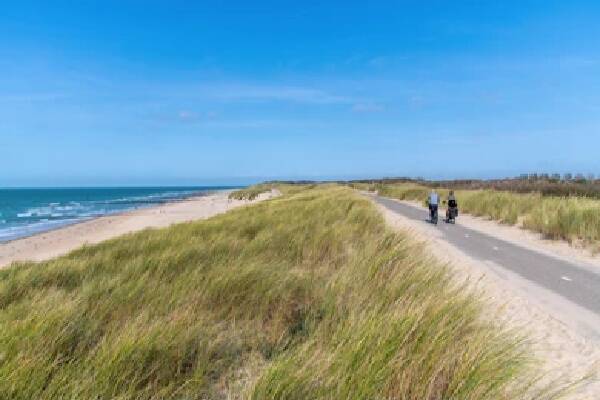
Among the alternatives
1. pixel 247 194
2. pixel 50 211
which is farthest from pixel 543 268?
pixel 247 194

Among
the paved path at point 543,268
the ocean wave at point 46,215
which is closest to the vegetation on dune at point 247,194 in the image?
the ocean wave at point 46,215

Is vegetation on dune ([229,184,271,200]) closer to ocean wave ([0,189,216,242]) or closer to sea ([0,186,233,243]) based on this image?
sea ([0,186,233,243])

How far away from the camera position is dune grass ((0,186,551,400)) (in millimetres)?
2561

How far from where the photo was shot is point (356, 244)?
816cm

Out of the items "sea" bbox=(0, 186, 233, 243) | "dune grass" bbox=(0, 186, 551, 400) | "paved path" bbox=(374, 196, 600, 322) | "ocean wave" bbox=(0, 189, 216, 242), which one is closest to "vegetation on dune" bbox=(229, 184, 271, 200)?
"sea" bbox=(0, 186, 233, 243)

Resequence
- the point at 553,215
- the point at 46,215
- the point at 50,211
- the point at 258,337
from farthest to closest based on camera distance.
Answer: the point at 50,211
the point at 46,215
the point at 553,215
the point at 258,337

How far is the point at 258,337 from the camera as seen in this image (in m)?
3.85

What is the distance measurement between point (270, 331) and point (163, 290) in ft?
4.44

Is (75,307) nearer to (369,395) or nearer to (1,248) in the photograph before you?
(369,395)

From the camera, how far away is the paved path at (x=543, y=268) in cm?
635

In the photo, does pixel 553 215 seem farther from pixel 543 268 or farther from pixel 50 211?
pixel 50 211

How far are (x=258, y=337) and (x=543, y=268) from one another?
700 cm

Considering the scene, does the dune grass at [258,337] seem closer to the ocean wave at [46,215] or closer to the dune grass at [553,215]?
the dune grass at [553,215]

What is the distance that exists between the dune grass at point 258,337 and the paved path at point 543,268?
286cm
